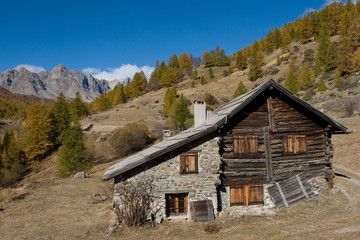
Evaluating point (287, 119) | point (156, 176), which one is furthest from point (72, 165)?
point (287, 119)

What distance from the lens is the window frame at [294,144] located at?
48.9 feet

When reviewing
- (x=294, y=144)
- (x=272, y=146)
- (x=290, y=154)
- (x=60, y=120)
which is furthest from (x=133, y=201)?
(x=60, y=120)

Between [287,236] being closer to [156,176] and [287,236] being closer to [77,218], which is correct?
[156,176]

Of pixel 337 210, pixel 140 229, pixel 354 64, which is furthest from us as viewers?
pixel 354 64

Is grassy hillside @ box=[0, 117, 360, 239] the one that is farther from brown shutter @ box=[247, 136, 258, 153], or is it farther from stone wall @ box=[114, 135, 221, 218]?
brown shutter @ box=[247, 136, 258, 153]

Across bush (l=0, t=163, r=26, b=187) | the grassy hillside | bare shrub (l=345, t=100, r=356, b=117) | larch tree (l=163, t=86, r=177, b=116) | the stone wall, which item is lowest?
bush (l=0, t=163, r=26, b=187)

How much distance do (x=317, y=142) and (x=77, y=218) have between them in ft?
53.4

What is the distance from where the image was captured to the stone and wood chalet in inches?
503

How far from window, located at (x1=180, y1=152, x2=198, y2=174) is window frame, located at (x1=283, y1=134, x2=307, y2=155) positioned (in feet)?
20.2

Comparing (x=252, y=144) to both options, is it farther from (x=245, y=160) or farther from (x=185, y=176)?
(x=185, y=176)

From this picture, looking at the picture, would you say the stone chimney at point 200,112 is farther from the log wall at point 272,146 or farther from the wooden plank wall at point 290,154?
the wooden plank wall at point 290,154

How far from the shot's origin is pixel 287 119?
49.3ft

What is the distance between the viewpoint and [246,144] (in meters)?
14.4

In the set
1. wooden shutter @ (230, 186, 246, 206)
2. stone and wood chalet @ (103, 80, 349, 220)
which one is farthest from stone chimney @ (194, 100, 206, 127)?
wooden shutter @ (230, 186, 246, 206)
